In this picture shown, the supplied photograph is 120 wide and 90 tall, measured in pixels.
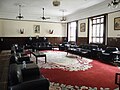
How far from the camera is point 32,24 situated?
13.3 meters

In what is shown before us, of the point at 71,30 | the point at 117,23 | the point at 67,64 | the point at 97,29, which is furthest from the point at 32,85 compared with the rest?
the point at 71,30

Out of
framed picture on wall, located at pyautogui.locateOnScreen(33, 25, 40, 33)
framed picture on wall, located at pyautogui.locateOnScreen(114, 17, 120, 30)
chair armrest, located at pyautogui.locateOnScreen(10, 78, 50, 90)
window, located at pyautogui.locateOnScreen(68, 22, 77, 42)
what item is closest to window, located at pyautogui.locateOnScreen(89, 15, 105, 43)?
framed picture on wall, located at pyautogui.locateOnScreen(114, 17, 120, 30)

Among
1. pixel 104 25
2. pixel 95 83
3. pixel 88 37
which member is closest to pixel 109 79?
pixel 95 83

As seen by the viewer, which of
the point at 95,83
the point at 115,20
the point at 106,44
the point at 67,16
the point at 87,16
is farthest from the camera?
the point at 67,16

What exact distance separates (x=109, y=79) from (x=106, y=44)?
4.70m

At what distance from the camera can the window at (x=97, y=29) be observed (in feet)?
29.9

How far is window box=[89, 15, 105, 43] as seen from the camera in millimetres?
9102

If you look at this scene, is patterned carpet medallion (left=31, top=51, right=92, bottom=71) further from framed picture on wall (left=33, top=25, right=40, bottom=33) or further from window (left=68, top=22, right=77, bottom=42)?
framed picture on wall (left=33, top=25, right=40, bottom=33)

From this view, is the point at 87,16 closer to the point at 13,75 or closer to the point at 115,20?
Result: the point at 115,20

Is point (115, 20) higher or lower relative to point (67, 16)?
lower

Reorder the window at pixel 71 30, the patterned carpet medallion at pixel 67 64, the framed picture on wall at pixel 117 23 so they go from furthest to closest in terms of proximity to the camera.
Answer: the window at pixel 71 30
the framed picture on wall at pixel 117 23
the patterned carpet medallion at pixel 67 64

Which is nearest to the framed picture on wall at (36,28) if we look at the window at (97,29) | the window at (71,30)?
the window at (71,30)

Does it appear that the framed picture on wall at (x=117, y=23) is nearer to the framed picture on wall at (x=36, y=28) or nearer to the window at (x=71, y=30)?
the window at (x=71, y=30)

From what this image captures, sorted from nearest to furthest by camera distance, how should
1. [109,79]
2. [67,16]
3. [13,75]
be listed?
[13,75] < [109,79] < [67,16]
